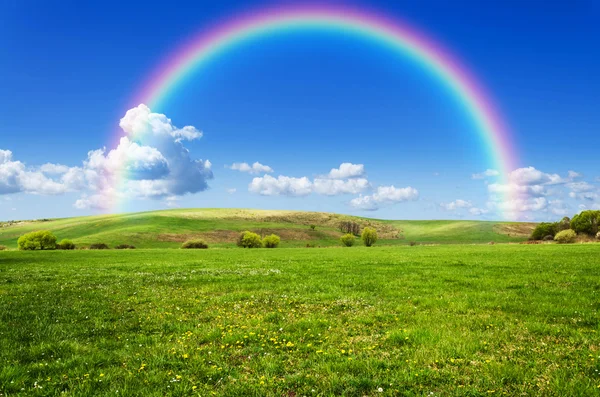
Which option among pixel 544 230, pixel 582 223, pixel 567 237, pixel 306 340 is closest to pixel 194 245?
pixel 306 340

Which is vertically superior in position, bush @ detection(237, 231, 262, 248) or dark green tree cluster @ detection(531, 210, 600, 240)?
dark green tree cluster @ detection(531, 210, 600, 240)

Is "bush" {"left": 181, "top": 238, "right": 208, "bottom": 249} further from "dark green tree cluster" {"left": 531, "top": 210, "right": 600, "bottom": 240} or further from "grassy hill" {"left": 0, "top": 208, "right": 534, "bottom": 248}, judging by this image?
"dark green tree cluster" {"left": 531, "top": 210, "right": 600, "bottom": 240}

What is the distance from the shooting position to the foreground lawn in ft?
24.7

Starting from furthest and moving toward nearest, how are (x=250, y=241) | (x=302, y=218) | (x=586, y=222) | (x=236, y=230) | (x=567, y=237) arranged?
(x=302, y=218)
(x=236, y=230)
(x=586, y=222)
(x=250, y=241)
(x=567, y=237)

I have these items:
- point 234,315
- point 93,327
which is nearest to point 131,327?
point 93,327

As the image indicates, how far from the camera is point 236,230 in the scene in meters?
136

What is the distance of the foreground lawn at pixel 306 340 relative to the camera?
7.52 metres

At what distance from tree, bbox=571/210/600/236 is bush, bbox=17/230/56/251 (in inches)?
5010

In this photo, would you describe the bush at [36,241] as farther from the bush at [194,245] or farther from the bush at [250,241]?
the bush at [250,241]

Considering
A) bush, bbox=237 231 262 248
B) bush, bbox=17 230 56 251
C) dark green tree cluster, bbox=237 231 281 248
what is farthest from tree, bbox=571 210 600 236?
bush, bbox=17 230 56 251

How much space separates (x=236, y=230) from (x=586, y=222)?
108740 millimetres

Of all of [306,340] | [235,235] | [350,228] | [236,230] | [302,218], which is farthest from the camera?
[302,218]

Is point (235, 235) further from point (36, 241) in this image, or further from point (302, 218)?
point (36, 241)

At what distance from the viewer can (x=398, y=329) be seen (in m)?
10.9
